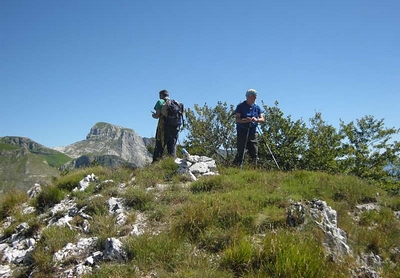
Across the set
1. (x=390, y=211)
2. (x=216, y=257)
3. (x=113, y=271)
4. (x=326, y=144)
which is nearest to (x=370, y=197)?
(x=390, y=211)

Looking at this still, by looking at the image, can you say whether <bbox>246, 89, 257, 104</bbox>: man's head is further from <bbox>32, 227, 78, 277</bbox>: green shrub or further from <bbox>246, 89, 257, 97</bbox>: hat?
<bbox>32, 227, 78, 277</bbox>: green shrub

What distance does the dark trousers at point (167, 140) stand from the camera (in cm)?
1131

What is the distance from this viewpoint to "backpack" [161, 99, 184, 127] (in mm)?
10867

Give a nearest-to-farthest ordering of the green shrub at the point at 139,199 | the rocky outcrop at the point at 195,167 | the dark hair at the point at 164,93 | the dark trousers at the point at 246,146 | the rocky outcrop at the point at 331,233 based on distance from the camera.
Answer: the rocky outcrop at the point at 331,233 → the green shrub at the point at 139,199 → the rocky outcrop at the point at 195,167 → the dark trousers at the point at 246,146 → the dark hair at the point at 164,93

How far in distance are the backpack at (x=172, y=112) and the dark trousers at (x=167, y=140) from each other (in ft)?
0.94

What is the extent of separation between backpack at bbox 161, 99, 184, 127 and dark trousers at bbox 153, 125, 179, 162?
29 cm

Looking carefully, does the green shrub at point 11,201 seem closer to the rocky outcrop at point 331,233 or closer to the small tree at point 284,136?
the rocky outcrop at point 331,233

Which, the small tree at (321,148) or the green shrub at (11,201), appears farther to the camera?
the small tree at (321,148)

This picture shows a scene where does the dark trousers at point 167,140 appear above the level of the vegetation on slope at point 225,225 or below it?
above

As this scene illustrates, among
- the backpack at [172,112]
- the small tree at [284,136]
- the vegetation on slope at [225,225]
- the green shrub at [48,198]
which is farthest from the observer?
the small tree at [284,136]

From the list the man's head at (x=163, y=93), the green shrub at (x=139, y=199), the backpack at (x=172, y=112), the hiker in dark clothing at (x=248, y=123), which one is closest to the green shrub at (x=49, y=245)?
the green shrub at (x=139, y=199)

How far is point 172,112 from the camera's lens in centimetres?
1107

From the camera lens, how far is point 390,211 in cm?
700

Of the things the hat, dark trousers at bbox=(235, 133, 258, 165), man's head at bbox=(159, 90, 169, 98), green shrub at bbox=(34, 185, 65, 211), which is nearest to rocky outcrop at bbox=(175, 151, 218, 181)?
dark trousers at bbox=(235, 133, 258, 165)
